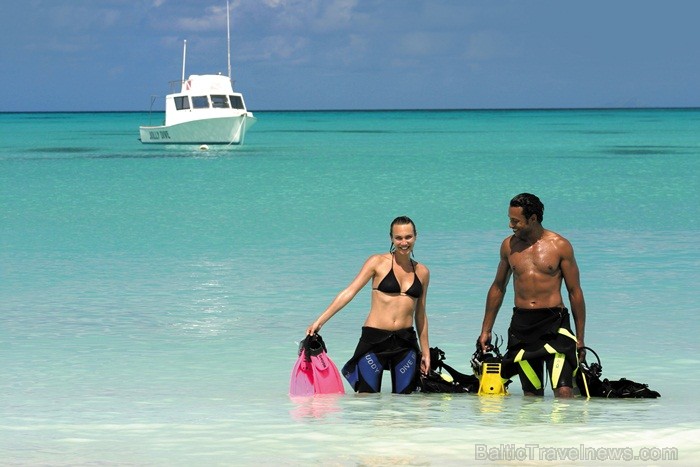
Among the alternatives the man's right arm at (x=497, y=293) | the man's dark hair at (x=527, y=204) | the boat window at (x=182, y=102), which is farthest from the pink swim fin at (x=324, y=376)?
the boat window at (x=182, y=102)

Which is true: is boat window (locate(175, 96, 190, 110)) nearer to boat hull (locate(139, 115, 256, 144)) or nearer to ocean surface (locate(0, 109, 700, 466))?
boat hull (locate(139, 115, 256, 144))

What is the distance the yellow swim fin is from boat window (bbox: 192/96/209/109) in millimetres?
39057

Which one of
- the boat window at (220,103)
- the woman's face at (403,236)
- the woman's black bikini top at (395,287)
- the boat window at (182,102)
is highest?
the boat window at (182,102)

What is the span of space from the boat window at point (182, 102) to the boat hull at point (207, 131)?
0.60m

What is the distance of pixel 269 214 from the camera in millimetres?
22484

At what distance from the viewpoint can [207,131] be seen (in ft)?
154

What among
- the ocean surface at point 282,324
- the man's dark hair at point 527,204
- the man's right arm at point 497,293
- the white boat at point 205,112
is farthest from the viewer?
the white boat at point 205,112

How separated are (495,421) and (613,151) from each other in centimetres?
4387

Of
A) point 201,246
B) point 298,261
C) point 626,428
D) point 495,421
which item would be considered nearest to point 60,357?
point 495,421

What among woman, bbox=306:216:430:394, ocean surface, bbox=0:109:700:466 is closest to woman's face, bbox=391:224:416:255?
woman, bbox=306:216:430:394

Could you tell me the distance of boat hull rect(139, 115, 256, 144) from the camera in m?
46.0

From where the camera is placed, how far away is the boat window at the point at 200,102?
45.4 meters
